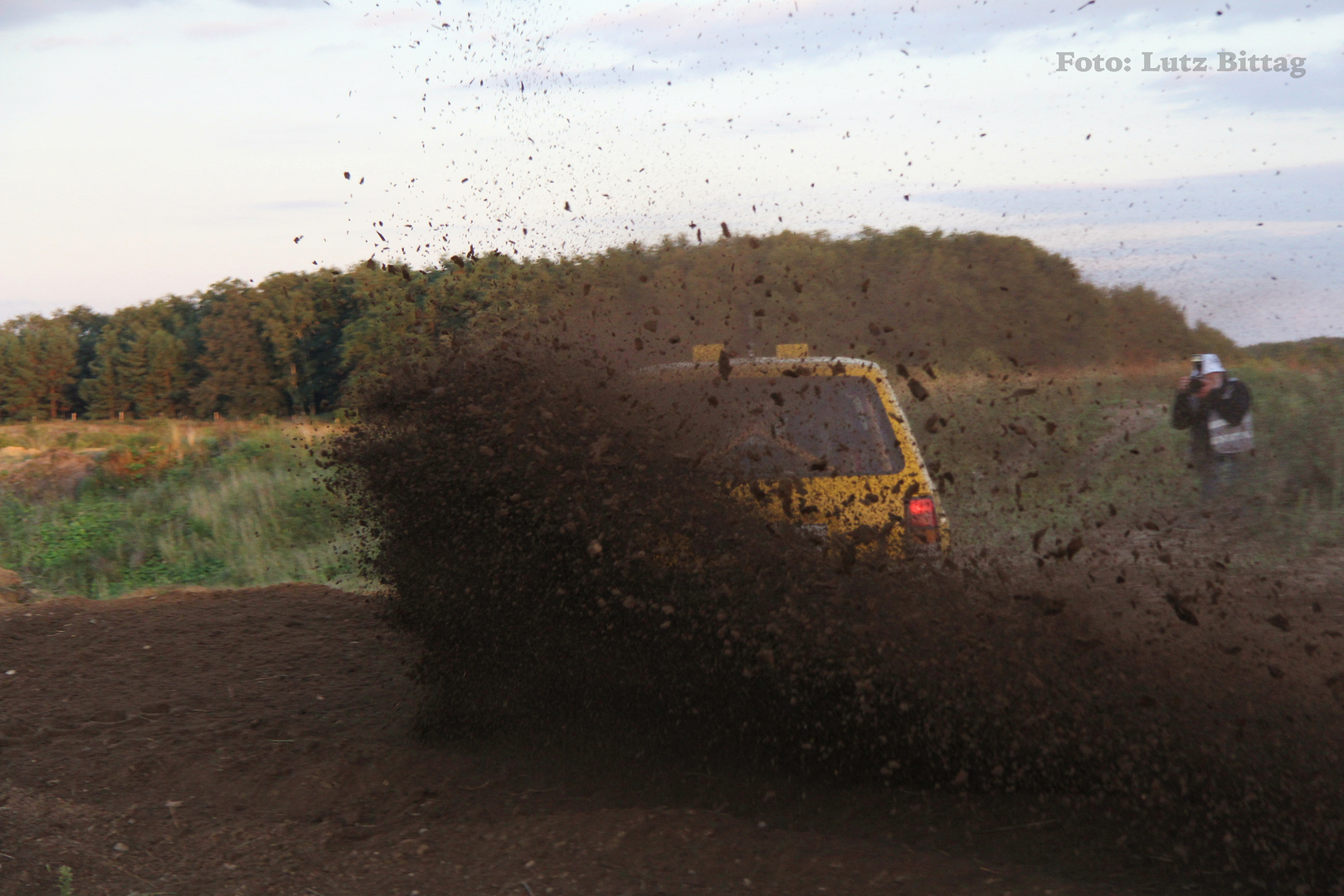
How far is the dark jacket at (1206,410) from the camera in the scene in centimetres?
948

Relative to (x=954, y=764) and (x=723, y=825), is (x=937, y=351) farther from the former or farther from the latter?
(x=723, y=825)

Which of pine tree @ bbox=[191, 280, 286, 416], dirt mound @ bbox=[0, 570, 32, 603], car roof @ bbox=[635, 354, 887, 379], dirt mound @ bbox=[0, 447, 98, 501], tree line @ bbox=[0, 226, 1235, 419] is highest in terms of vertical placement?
pine tree @ bbox=[191, 280, 286, 416]

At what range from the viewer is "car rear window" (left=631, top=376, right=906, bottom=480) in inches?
169

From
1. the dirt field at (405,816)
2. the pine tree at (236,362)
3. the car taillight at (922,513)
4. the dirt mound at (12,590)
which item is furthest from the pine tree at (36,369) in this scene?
the car taillight at (922,513)

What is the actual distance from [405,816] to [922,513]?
2.59m

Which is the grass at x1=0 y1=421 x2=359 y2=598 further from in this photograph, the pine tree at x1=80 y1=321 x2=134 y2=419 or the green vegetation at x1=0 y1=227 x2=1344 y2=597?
the pine tree at x1=80 y1=321 x2=134 y2=419

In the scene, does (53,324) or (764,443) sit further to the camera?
(53,324)

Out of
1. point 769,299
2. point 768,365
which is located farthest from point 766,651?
point 769,299

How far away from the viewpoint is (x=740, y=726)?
12.7 ft

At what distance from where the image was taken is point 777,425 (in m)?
4.68

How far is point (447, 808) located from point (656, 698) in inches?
36.1

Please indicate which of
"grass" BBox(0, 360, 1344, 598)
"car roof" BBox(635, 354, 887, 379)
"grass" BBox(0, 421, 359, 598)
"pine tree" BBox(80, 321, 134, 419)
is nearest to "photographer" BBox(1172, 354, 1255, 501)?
"grass" BBox(0, 360, 1344, 598)

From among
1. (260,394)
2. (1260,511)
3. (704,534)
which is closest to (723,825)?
(704,534)

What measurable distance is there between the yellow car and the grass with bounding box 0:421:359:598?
1.94m
